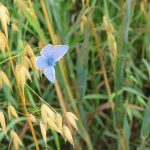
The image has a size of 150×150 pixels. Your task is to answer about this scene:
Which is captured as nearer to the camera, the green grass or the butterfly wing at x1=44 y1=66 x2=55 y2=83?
the butterfly wing at x1=44 y1=66 x2=55 y2=83

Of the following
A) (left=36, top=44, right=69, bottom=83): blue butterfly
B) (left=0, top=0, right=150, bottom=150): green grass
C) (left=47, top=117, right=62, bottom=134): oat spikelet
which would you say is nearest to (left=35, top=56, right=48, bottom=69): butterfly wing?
(left=36, top=44, right=69, bottom=83): blue butterfly

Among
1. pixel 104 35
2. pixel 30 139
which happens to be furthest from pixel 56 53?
pixel 104 35

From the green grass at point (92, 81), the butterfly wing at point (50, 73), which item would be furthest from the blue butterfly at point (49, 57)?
the green grass at point (92, 81)

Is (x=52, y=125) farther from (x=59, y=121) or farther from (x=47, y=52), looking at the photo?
(x=47, y=52)

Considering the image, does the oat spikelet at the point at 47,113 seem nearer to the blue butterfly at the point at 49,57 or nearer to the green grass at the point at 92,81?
the blue butterfly at the point at 49,57

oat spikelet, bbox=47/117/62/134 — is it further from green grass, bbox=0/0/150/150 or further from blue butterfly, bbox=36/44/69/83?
green grass, bbox=0/0/150/150
